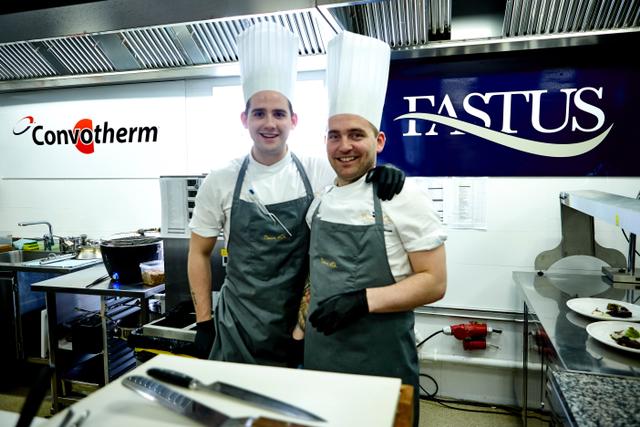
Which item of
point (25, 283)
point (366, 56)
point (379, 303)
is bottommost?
point (25, 283)

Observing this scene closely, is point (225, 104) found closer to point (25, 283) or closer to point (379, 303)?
point (25, 283)

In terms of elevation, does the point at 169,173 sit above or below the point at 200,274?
above

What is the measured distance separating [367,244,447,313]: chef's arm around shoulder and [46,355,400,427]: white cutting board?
0.40 metres

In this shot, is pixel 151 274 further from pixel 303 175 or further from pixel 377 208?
pixel 377 208

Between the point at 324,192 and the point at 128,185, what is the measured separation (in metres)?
2.83

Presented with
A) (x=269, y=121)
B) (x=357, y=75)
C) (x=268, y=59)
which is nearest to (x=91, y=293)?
(x=269, y=121)

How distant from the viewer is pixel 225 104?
3.50 metres

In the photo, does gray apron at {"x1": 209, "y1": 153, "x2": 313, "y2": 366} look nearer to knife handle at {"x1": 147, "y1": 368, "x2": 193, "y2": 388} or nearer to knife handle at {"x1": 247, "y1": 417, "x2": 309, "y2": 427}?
knife handle at {"x1": 147, "y1": 368, "x2": 193, "y2": 388}

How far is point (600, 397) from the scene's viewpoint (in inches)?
48.2

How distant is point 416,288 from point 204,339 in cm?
96

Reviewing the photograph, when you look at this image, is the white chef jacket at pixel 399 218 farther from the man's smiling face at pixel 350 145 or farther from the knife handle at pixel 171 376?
the knife handle at pixel 171 376

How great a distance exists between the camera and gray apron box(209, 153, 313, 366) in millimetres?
1686

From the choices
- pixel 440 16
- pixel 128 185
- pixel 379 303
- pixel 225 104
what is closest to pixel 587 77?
pixel 440 16

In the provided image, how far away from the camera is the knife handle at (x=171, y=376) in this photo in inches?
A: 38.8
